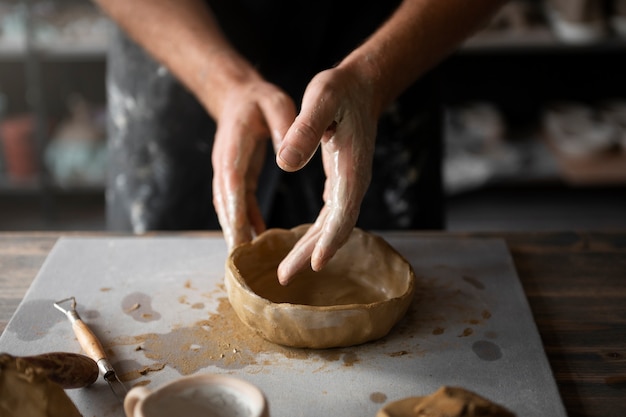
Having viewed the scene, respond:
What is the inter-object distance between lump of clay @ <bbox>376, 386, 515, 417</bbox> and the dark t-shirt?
0.81m

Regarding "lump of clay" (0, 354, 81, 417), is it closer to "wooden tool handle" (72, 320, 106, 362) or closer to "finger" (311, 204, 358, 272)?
"wooden tool handle" (72, 320, 106, 362)

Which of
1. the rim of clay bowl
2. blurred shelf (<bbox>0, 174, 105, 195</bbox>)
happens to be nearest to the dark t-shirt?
the rim of clay bowl

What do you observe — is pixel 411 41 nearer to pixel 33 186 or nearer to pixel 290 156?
pixel 290 156

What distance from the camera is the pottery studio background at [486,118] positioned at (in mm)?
2852

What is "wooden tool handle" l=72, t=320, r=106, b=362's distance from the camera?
101 cm

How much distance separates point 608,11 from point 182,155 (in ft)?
6.14

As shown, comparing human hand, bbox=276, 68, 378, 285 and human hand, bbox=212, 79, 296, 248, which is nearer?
human hand, bbox=276, 68, 378, 285

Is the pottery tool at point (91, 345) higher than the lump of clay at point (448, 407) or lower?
lower

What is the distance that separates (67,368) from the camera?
92 cm

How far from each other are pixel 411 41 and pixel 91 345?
0.70 m

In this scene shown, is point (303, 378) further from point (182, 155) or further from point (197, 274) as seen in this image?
point (182, 155)

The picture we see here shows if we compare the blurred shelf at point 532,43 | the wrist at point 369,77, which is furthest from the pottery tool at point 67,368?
the blurred shelf at point 532,43

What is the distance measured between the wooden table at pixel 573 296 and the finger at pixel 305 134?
416 millimetres

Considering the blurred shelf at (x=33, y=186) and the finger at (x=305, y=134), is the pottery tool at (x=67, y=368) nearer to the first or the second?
the finger at (x=305, y=134)
